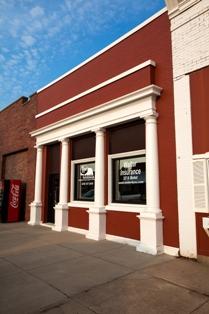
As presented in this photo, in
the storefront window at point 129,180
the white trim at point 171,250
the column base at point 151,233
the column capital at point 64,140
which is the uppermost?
the column capital at point 64,140

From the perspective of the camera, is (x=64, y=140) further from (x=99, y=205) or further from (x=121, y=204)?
(x=121, y=204)

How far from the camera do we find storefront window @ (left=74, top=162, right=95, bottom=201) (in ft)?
33.4

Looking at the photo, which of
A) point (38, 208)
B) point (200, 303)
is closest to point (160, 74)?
point (200, 303)

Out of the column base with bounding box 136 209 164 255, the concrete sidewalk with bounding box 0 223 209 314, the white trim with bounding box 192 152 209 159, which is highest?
the white trim with bounding box 192 152 209 159

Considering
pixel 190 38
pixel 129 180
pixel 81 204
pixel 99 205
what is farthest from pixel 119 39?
pixel 81 204

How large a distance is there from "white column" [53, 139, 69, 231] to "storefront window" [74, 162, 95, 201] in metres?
0.40

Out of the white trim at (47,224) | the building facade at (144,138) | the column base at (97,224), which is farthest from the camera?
the white trim at (47,224)

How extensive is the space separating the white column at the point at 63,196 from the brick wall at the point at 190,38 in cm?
539

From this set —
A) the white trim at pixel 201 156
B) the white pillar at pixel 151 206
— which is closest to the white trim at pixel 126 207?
the white pillar at pixel 151 206

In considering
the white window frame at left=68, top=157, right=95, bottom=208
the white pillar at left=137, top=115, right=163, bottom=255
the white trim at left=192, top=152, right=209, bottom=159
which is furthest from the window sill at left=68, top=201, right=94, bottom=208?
the white trim at left=192, top=152, right=209, bottom=159

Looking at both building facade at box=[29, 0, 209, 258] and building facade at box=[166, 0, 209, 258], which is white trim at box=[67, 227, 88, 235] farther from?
building facade at box=[166, 0, 209, 258]

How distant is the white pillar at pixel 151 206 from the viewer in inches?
277

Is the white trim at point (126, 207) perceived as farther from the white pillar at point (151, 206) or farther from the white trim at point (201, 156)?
the white trim at point (201, 156)

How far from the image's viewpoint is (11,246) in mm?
7879
